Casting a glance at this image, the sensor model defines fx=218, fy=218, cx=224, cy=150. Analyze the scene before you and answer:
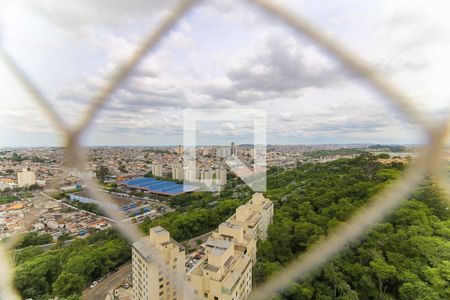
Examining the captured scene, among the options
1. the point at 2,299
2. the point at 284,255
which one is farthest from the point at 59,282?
the point at 284,255

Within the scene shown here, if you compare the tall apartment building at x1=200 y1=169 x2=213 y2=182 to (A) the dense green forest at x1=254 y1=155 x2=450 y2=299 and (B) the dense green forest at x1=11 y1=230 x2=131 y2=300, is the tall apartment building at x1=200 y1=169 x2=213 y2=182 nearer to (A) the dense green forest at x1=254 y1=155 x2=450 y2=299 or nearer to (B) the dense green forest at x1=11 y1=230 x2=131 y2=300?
(B) the dense green forest at x1=11 y1=230 x2=131 y2=300

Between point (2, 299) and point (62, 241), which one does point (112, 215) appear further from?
point (62, 241)

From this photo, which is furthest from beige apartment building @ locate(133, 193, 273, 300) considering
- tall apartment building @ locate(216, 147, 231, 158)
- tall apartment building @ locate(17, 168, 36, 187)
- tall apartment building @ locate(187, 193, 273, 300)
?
tall apartment building @ locate(216, 147, 231, 158)

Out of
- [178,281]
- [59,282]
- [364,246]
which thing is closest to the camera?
[178,281]

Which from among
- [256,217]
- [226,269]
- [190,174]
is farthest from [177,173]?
[226,269]

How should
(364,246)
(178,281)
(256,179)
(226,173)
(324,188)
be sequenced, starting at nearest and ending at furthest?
(178,281), (364,246), (324,188), (256,179), (226,173)

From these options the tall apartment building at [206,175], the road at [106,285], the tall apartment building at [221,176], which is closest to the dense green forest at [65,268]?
the road at [106,285]

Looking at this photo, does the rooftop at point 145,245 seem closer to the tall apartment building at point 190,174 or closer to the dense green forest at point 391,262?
the dense green forest at point 391,262
